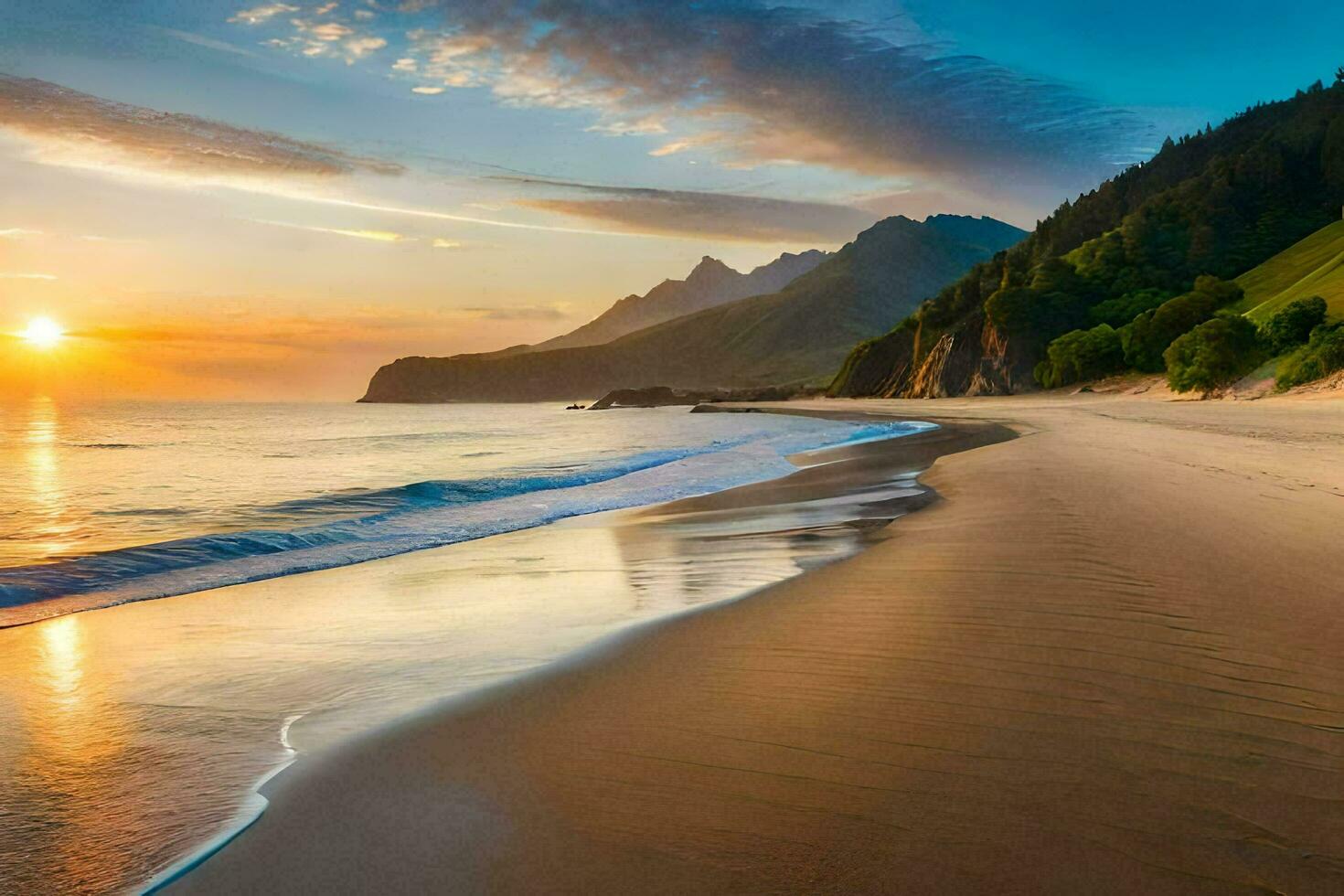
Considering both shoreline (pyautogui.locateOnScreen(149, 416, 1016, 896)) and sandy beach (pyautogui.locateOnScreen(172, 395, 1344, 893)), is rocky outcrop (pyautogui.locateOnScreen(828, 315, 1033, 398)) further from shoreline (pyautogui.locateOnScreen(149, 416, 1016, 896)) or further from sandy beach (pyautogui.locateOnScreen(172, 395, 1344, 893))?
sandy beach (pyautogui.locateOnScreen(172, 395, 1344, 893))

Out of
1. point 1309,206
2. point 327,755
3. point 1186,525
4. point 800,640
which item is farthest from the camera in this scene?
point 1309,206

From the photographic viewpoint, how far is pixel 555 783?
10.6 ft

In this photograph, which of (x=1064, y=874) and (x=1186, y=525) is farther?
(x=1186, y=525)

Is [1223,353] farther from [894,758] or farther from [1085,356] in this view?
[894,758]

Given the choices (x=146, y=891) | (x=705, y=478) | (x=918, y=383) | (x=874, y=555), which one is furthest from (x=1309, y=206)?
(x=146, y=891)

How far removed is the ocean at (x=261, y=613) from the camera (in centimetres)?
336

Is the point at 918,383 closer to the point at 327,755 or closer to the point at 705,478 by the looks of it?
the point at 705,478

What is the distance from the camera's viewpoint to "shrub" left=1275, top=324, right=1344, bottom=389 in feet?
124

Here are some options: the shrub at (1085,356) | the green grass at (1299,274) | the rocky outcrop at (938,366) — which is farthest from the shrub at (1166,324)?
the rocky outcrop at (938,366)

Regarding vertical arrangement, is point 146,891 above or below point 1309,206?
below

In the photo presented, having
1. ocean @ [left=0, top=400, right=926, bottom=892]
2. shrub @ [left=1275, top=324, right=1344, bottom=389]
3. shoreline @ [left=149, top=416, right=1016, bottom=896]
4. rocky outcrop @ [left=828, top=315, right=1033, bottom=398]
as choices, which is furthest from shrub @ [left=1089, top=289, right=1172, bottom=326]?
ocean @ [left=0, top=400, right=926, bottom=892]

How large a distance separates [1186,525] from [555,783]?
290 inches

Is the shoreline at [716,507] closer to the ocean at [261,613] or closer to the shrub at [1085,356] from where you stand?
the ocean at [261,613]

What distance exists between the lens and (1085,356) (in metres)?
75.2
